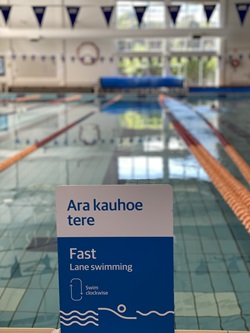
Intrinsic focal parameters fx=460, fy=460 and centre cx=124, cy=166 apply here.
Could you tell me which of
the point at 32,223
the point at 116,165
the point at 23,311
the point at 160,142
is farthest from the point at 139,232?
the point at 160,142

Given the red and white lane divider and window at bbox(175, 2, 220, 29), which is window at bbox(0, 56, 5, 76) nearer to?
window at bbox(175, 2, 220, 29)

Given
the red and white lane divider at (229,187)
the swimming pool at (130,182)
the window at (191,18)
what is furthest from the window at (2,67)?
the red and white lane divider at (229,187)

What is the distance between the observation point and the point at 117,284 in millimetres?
1258

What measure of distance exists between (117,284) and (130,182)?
11.9 inches

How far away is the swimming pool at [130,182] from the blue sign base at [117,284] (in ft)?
0.75

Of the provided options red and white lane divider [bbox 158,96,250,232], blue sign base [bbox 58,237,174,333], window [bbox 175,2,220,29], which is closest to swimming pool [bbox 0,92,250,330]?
red and white lane divider [bbox 158,96,250,232]

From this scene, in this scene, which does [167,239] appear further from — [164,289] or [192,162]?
[192,162]

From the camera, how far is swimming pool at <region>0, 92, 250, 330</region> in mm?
2117

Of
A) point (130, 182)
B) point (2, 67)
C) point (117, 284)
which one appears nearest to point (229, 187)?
point (130, 182)

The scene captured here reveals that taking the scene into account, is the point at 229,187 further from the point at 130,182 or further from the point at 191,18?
the point at 191,18

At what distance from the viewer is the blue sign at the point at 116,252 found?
4.03 ft

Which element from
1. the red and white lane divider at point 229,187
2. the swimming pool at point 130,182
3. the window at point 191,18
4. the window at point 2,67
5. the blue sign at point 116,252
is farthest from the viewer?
the window at point 2,67

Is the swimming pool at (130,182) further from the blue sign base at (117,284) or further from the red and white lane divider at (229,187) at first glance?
the blue sign base at (117,284)

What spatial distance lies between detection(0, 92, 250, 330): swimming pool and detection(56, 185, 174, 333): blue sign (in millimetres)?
158
